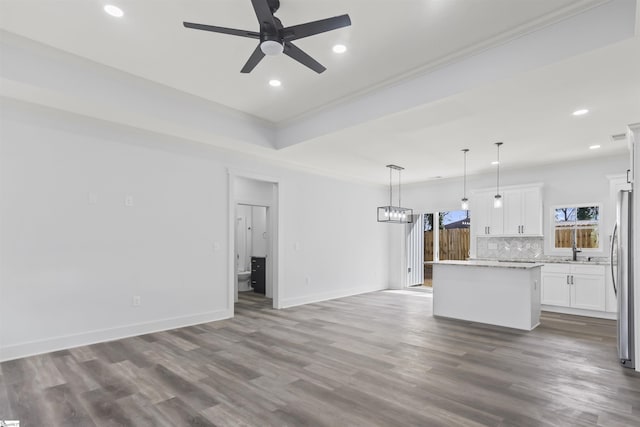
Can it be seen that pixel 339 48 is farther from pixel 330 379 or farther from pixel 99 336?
pixel 99 336

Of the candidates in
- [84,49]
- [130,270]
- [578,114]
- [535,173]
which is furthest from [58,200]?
[535,173]

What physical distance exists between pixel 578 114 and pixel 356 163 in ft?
11.5

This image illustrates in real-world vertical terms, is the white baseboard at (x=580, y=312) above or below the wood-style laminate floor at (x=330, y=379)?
below

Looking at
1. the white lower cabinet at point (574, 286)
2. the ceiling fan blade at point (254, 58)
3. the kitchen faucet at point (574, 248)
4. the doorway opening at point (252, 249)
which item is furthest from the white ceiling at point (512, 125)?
the doorway opening at point (252, 249)

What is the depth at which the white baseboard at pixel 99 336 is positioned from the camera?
144 inches

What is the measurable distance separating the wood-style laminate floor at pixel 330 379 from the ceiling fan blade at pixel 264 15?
2764mm

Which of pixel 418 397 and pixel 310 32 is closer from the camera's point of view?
pixel 310 32

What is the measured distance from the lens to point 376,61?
Result: 11.6 ft

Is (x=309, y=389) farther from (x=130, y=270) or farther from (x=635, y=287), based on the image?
(x=635, y=287)

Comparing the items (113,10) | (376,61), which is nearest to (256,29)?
(113,10)

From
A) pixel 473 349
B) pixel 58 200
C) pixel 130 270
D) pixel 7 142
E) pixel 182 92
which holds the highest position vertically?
pixel 182 92

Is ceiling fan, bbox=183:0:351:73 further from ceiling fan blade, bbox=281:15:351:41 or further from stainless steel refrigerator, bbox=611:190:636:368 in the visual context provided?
stainless steel refrigerator, bbox=611:190:636:368

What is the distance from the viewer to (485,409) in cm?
258

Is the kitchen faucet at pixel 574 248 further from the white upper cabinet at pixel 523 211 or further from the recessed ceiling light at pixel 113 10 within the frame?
the recessed ceiling light at pixel 113 10
